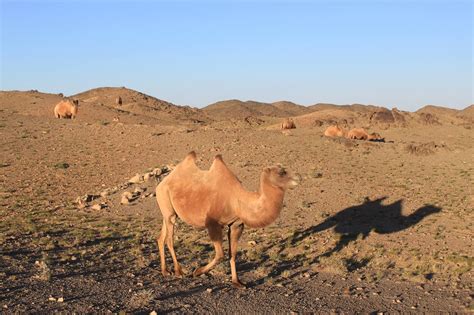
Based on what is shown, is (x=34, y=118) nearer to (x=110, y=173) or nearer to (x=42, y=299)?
(x=110, y=173)

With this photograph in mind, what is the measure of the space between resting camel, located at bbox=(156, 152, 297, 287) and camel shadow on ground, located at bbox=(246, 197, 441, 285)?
5.26 feet

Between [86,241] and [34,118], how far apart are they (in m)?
25.1

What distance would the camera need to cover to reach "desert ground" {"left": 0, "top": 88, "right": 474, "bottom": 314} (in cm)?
796

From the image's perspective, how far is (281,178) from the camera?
8.07 m

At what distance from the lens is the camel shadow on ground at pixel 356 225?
35.3 feet

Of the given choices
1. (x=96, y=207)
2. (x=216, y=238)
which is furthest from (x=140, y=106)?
(x=216, y=238)

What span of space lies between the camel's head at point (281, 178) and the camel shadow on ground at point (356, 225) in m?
2.32

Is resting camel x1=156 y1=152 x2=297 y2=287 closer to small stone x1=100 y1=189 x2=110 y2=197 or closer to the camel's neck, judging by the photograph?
the camel's neck

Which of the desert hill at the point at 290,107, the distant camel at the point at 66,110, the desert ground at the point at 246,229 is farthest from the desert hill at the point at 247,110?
the desert ground at the point at 246,229

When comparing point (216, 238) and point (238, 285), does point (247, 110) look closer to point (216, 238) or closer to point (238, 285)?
point (216, 238)

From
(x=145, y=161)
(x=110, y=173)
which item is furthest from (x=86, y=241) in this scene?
(x=145, y=161)

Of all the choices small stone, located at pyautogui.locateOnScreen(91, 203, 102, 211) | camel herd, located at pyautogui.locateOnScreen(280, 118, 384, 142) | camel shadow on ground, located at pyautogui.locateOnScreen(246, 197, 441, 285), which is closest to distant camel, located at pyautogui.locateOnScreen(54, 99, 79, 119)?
camel herd, located at pyautogui.locateOnScreen(280, 118, 384, 142)

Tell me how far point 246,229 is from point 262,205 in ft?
18.3

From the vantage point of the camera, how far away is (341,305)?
7.79 metres
